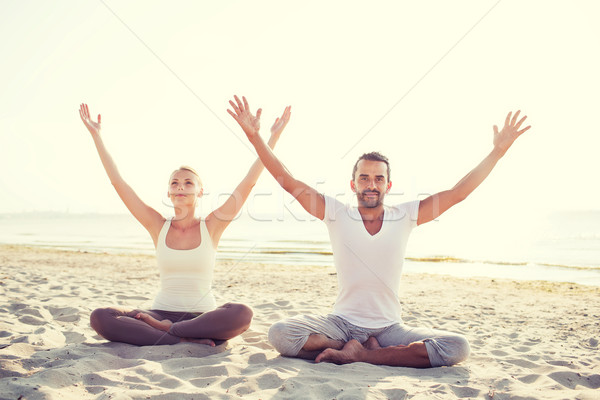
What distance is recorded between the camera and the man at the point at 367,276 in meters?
3.41

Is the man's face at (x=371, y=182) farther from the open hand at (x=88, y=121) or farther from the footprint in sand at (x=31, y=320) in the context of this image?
the footprint in sand at (x=31, y=320)

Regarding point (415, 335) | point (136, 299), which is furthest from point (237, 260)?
point (415, 335)

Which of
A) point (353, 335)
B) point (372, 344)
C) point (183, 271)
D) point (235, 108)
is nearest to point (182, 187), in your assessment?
point (183, 271)

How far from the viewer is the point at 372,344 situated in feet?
11.4

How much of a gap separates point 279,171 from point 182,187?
Answer: 99 cm

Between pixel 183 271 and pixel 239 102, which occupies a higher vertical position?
pixel 239 102

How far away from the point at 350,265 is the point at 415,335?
73 cm

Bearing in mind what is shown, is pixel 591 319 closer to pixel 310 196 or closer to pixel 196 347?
pixel 310 196

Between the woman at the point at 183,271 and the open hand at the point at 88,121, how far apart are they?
249mm

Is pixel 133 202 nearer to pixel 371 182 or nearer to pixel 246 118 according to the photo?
pixel 246 118

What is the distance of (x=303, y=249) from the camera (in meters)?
17.6

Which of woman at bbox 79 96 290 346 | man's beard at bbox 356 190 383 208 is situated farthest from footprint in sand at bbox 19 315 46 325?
man's beard at bbox 356 190 383 208

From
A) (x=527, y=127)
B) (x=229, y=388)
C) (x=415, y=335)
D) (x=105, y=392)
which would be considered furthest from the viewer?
(x=527, y=127)

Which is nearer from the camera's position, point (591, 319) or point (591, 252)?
point (591, 319)
